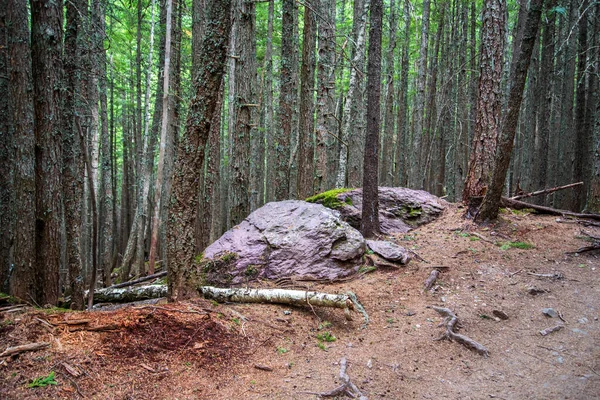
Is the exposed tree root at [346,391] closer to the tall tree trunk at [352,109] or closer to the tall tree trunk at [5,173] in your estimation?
the tall tree trunk at [5,173]

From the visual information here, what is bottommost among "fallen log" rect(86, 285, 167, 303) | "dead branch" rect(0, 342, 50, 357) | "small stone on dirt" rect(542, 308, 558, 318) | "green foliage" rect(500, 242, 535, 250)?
"fallen log" rect(86, 285, 167, 303)

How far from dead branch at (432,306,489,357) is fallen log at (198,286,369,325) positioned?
109 centimetres

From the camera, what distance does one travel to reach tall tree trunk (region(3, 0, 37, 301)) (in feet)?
14.4

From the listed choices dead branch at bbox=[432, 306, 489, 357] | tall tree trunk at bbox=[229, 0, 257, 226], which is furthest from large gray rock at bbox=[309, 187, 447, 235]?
dead branch at bbox=[432, 306, 489, 357]

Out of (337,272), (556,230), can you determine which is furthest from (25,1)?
(556,230)

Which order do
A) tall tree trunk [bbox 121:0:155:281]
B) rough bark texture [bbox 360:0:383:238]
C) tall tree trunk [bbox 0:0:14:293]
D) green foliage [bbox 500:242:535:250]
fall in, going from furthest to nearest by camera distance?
tall tree trunk [bbox 121:0:155:281] → rough bark texture [bbox 360:0:383:238] → green foliage [bbox 500:242:535:250] → tall tree trunk [bbox 0:0:14:293]

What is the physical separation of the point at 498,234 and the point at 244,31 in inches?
296

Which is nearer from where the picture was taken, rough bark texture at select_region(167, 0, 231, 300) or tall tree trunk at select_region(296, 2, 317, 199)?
rough bark texture at select_region(167, 0, 231, 300)

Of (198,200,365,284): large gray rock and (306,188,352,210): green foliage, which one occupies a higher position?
(306,188,352,210): green foliage

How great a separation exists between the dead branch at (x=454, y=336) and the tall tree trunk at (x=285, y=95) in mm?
5785

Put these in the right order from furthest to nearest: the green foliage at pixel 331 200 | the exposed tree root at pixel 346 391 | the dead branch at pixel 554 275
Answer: the green foliage at pixel 331 200 < the dead branch at pixel 554 275 < the exposed tree root at pixel 346 391

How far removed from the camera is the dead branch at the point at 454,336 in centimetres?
439

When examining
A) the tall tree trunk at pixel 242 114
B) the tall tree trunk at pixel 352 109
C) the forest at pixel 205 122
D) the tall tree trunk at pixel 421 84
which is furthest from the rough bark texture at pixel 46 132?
the tall tree trunk at pixel 421 84

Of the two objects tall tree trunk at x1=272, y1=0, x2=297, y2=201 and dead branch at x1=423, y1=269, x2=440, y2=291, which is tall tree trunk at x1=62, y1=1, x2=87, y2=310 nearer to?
Answer: tall tree trunk at x1=272, y1=0, x2=297, y2=201
